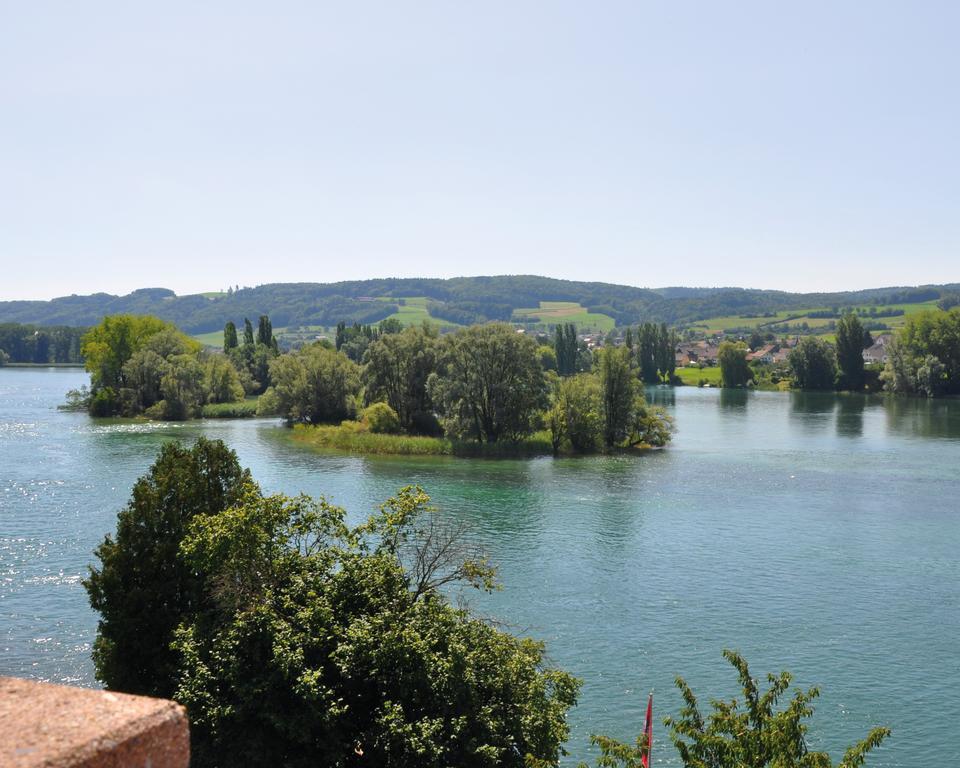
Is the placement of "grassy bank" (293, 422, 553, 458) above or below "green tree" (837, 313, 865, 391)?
below

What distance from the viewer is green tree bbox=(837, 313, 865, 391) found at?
131 m

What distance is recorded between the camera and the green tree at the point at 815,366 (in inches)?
5359

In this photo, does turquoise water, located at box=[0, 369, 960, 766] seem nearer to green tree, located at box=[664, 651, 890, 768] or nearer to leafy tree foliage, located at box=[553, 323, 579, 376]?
green tree, located at box=[664, 651, 890, 768]

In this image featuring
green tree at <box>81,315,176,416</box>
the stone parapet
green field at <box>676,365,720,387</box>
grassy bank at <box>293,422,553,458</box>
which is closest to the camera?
the stone parapet

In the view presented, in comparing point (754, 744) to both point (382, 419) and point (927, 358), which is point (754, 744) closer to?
point (382, 419)

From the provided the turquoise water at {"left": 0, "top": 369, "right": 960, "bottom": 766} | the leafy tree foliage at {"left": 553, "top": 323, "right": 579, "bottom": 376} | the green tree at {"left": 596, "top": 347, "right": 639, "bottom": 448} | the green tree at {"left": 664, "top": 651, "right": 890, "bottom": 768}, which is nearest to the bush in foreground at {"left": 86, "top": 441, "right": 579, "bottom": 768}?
the green tree at {"left": 664, "top": 651, "right": 890, "bottom": 768}

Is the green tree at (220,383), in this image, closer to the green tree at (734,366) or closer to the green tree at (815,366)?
the green tree at (734,366)

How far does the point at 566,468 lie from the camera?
2452 inches

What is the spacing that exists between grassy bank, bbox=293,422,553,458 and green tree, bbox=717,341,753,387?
271 feet

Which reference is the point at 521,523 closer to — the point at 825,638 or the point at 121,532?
the point at 825,638

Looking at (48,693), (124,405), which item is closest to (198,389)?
(124,405)

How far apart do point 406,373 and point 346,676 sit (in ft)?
205

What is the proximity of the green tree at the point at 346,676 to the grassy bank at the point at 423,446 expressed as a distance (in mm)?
48324

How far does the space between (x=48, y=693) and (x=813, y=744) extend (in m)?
22.4
